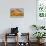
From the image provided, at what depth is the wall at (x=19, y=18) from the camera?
6910 millimetres

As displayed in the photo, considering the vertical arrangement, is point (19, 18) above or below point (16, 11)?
below

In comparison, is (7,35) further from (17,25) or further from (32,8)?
(32,8)

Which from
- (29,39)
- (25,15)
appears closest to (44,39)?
(29,39)

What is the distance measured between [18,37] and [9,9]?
4.15 feet

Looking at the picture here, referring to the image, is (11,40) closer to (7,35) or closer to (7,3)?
(7,35)

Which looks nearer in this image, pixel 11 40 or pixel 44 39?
pixel 44 39

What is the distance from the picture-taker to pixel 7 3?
691cm

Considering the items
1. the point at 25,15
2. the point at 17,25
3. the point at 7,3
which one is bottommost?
the point at 17,25

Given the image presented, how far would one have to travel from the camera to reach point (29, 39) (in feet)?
23.1

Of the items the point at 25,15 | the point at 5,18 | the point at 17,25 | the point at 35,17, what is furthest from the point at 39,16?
the point at 5,18

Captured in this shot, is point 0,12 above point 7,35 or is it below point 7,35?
above

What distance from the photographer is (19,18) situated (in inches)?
274

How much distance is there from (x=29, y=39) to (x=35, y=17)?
1.00m

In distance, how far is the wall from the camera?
691cm
